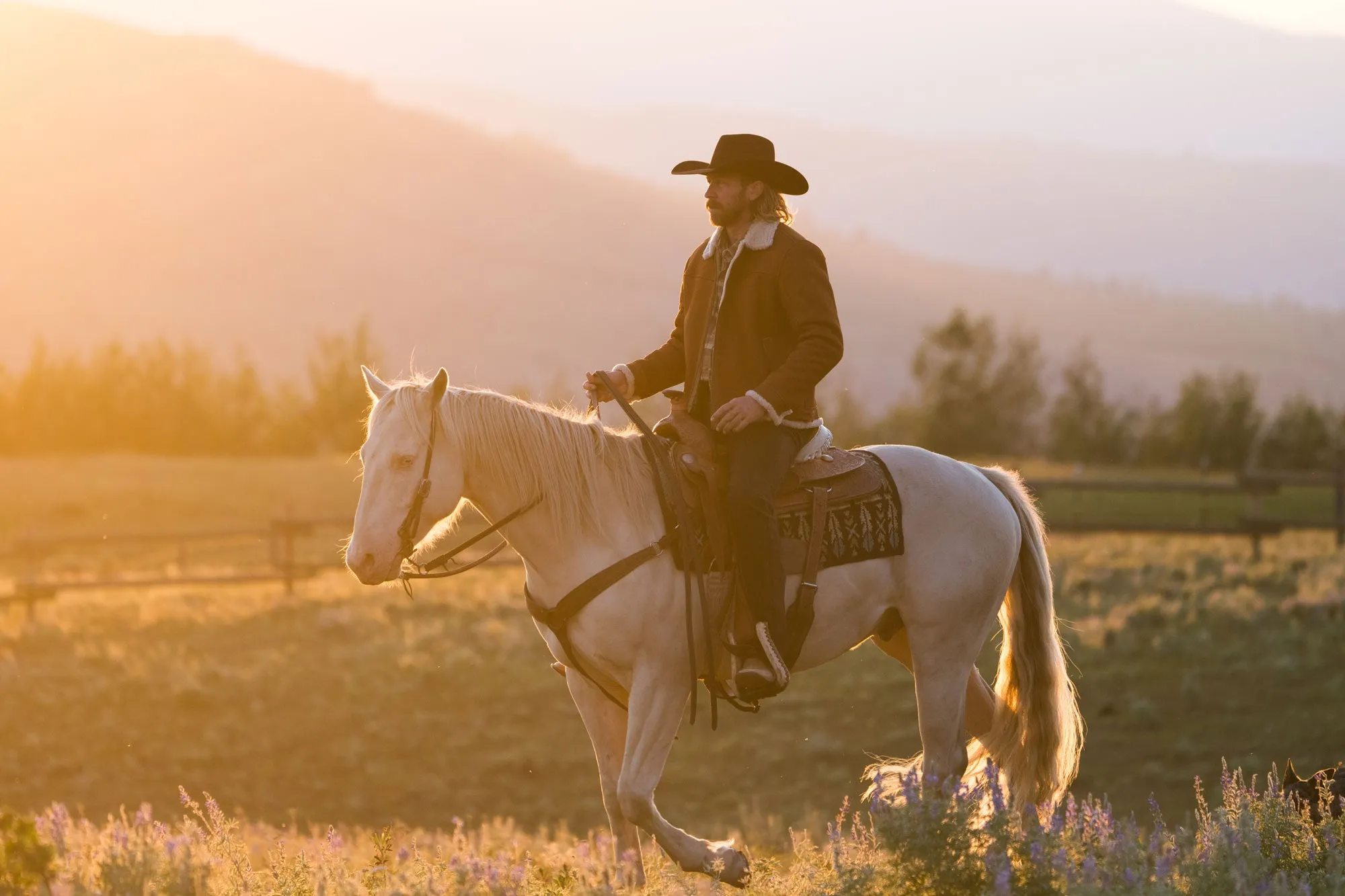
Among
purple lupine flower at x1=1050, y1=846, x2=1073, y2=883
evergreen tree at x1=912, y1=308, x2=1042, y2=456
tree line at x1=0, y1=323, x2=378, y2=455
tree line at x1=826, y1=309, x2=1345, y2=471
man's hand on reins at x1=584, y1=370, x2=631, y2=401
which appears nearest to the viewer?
purple lupine flower at x1=1050, y1=846, x2=1073, y2=883

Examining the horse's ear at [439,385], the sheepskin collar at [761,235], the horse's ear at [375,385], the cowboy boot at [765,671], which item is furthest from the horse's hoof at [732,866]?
the sheepskin collar at [761,235]

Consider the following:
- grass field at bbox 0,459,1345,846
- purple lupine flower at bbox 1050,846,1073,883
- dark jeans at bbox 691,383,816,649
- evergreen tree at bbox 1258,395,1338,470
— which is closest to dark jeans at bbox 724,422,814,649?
dark jeans at bbox 691,383,816,649

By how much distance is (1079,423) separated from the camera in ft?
202

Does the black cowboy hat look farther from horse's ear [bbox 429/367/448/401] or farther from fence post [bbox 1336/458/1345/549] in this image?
fence post [bbox 1336/458/1345/549]

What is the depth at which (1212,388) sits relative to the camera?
67188mm

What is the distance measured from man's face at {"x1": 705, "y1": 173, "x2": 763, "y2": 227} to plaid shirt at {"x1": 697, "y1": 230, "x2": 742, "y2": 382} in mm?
127

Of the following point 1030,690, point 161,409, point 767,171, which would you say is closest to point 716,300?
point 767,171

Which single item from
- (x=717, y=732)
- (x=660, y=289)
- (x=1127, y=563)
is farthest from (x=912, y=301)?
(x=717, y=732)

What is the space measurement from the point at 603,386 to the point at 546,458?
2.06 ft

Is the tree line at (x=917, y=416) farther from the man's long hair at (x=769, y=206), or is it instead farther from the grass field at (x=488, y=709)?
the man's long hair at (x=769, y=206)

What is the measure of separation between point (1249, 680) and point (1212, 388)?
55.5 metres

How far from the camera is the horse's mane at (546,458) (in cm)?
601

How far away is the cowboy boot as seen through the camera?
6.06 meters

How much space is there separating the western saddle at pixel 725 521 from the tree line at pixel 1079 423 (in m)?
49.4
